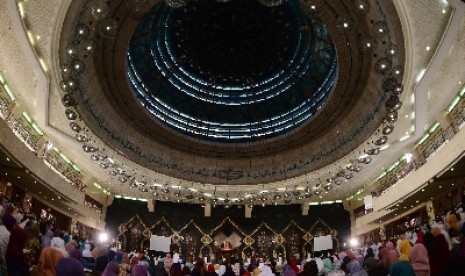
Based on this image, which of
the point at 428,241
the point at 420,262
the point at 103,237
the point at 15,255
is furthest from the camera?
the point at 103,237

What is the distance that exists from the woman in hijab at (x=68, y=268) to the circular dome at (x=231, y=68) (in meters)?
11.9

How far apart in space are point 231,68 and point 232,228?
10.2 meters

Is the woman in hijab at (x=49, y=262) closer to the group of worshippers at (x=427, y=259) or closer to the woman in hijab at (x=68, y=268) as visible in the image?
the woman in hijab at (x=68, y=268)

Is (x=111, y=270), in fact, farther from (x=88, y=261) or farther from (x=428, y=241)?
(x=428, y=241)

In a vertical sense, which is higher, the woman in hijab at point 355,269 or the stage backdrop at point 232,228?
the stage backdrop at point 232,228

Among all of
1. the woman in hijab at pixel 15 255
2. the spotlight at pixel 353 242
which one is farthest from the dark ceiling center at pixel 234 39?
the woman in hijab at pixel 15 255

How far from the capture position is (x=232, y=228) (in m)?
24.8

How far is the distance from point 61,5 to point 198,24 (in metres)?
7.60

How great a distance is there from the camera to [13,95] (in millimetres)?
14359

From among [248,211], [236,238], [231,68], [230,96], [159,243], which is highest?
[231,68]

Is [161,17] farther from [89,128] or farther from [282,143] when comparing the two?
[282,143]

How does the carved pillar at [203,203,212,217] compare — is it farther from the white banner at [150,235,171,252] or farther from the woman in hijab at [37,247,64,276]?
the woman in hijab at [37,247,64,276]

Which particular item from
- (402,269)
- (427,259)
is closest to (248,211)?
(427,259)

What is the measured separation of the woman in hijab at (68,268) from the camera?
5.91 m
